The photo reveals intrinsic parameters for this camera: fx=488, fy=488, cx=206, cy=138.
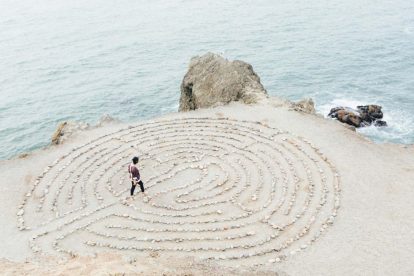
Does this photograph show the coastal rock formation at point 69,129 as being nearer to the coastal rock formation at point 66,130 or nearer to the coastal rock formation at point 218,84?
the coastal rock formation at point 66,130

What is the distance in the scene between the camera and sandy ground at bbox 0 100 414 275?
66.6ft

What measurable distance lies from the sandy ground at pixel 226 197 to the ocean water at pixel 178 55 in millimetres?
15717

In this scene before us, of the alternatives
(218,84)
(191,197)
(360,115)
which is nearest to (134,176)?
(191,197)

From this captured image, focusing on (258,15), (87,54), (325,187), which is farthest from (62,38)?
(325,187)

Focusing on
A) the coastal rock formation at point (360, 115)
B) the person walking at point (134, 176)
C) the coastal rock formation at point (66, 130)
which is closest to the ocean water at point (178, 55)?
the coastal rock formation at point (360, 115)

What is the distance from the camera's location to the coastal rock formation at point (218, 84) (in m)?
35.8

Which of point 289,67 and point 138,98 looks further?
point 289,67

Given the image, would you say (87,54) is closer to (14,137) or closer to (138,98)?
(138,98)

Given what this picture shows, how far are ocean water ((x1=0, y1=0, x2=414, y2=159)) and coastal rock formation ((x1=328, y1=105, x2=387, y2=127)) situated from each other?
2.95 feet

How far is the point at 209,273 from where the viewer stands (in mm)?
18109

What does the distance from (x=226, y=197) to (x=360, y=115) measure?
23066 mm

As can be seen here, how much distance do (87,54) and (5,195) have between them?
1611 inches

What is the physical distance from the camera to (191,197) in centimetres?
2439

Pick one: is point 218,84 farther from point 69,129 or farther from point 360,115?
point 360,115
